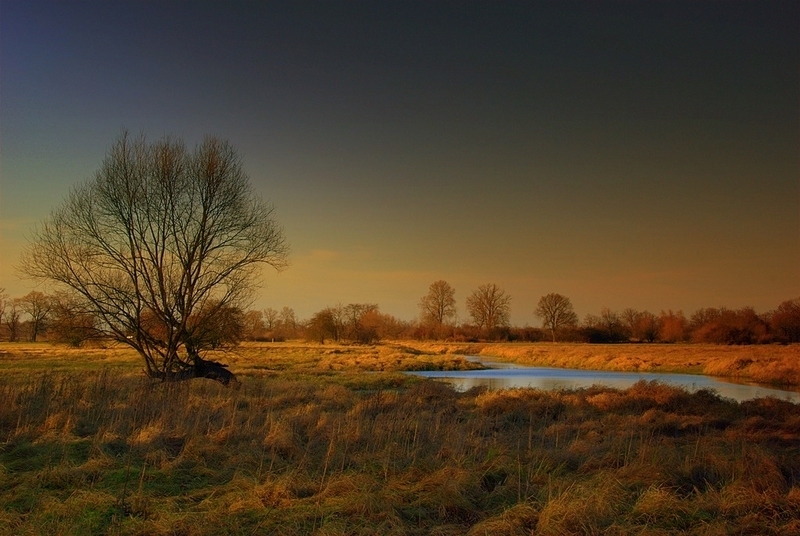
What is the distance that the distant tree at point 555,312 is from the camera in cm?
9212

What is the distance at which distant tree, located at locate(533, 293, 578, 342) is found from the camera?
9212 cm

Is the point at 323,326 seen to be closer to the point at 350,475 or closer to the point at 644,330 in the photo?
the point at 644,330

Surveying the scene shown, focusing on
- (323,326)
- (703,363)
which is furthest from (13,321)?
(703,363)

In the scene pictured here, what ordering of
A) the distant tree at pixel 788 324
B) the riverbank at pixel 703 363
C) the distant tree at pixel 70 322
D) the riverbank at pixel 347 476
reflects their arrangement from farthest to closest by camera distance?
1. the distant tree at pixel 788 324
2. the riverbank at pixel 703 363
3. the distant tree at pixel 70 322
4. the riverbank at pixel 347 476

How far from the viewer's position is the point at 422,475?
7.55 metres

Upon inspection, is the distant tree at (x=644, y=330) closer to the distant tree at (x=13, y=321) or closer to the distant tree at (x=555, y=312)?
the distant tree at (x=555, y=312)

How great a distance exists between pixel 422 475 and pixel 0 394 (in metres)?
9.86

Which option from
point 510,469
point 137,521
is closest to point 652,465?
point 510,469

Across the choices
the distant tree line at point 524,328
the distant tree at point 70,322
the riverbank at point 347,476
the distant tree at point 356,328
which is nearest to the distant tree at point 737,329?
the distant tree line at point 524,328

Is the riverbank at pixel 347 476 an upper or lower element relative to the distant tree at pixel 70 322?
lower

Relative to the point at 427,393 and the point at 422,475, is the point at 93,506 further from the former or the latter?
the point at 427,393

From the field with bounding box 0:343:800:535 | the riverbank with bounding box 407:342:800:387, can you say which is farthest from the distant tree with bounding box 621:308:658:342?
the field with bounding box 0:343:800:535

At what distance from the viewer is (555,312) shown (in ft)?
305

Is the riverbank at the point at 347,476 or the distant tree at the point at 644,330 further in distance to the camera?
the distant tree at the point at 644,330
